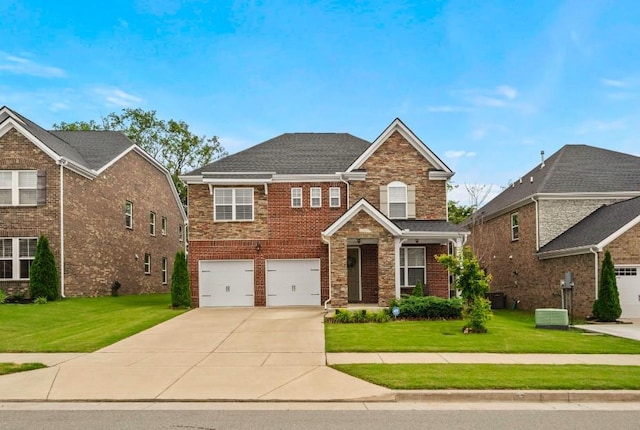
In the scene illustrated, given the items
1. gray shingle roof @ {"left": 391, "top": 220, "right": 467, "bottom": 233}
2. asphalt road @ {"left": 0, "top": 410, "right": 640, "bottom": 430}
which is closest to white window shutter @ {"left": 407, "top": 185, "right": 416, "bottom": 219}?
gray shingle roof @ {"left": 391, "top": 220, "right": 467, "bottom": 233}

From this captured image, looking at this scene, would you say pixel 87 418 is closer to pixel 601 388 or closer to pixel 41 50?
pixel 601 388

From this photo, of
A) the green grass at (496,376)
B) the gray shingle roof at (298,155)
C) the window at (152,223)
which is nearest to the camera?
the green grass at (496,376)

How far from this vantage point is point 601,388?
9.57 metres

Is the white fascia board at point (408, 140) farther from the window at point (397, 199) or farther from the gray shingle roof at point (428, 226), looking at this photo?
the gray shingle roof at point (428, 226)

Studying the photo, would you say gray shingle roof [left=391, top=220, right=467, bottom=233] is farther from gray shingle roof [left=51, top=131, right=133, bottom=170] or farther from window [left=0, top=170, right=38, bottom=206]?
window [left=0, top=170, right=38, bottom=206]

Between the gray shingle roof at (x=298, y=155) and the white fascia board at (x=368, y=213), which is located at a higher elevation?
the gray shingle roof at (x=298, y=155)

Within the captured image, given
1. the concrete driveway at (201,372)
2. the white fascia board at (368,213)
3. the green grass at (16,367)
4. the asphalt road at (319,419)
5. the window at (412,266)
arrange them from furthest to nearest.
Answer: the window at (412,266) → the white fascia board at (368,213) → the green grass at (16,367) → the concrete driveway at (201,372) → the asphalt road at (319,419)

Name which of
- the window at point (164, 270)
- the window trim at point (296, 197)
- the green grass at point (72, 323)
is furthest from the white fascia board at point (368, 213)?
the window at point (164, 270)

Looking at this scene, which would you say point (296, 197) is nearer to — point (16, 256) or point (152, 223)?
point (16, 256)

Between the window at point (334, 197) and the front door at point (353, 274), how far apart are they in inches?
83.1

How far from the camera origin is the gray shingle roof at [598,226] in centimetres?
2205

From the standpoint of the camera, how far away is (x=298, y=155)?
26.7m

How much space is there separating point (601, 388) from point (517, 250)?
67.4 feet

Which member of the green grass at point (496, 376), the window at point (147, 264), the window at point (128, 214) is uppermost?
the window at point (128, 214)
